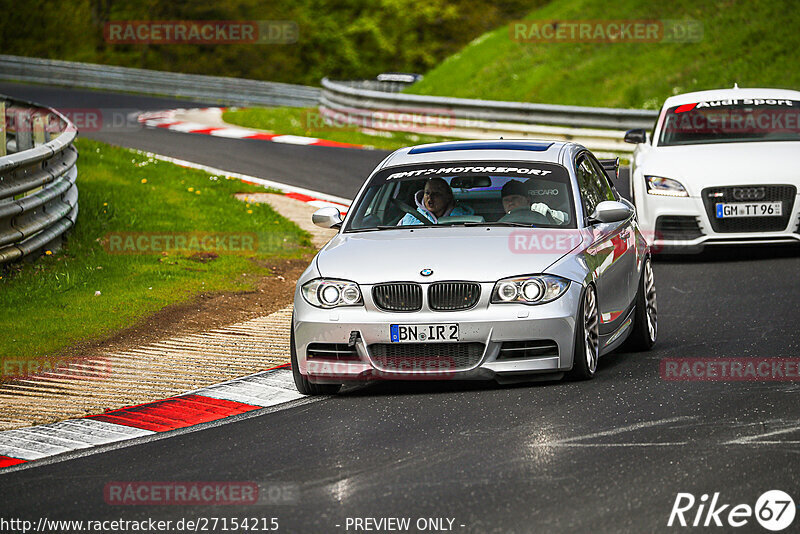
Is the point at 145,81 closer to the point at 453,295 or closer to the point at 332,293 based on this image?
the point at 332,293

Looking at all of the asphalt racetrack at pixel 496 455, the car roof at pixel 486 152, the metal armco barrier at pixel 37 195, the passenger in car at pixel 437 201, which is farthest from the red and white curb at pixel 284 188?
the asphalt racetrack at pixel 496 455

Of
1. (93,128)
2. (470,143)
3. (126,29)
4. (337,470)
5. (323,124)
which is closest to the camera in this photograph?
(337,470)

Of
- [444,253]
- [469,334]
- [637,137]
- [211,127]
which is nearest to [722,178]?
[637,137]

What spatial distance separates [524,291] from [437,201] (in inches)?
57.4

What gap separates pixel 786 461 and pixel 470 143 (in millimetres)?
4089

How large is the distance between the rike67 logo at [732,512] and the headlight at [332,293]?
2758mm

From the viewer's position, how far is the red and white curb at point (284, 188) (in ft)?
57.0

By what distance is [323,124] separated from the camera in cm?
2991

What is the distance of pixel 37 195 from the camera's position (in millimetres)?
12211

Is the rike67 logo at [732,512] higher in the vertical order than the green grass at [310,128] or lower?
higher

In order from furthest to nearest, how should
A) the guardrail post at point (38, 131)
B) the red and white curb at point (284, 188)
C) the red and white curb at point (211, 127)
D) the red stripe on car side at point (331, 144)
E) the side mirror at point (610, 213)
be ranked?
the red and white curb at point (211, 127) < the red stripe on car side at point (331, 144) < the red and white curb at point (284, 188) < the guardrail post at point (38, 131) < the side mirror at point (610, 213)

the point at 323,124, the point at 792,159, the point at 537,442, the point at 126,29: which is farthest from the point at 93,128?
the point at 126,29

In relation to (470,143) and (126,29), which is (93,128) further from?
(126,29)

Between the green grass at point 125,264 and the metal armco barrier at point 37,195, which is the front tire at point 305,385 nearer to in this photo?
the green grass at point 125,264
